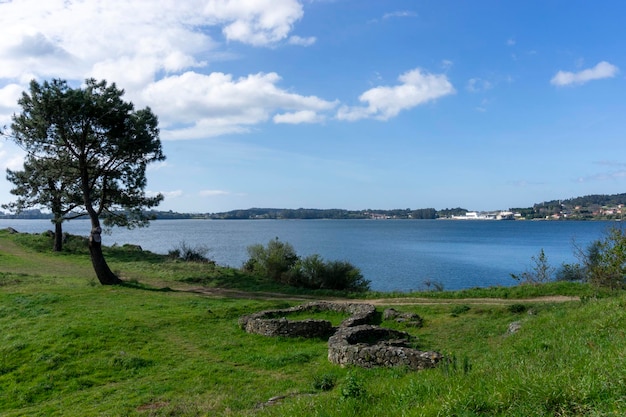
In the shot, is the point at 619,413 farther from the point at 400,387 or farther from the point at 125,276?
the point at 125,276

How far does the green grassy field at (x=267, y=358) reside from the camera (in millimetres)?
5586

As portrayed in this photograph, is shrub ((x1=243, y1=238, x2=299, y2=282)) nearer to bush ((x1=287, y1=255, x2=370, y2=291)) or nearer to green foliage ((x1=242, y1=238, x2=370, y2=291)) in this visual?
green foliage ((x1=242, y1=238, x2=370, y2=291))

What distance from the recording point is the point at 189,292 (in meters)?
26.1

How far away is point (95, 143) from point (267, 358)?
68.5ft

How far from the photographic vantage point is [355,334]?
48.5 ft

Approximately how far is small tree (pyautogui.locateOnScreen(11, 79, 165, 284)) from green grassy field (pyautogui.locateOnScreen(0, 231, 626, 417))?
531cm

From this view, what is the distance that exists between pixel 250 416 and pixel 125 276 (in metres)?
25.9

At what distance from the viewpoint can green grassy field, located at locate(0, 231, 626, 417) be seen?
220 inches

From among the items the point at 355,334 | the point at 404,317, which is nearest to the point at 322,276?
the point at 404,317

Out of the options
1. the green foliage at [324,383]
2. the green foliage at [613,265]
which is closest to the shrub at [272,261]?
the green foliage at [613,265]

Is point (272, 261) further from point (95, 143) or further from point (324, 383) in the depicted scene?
point (324, 383)

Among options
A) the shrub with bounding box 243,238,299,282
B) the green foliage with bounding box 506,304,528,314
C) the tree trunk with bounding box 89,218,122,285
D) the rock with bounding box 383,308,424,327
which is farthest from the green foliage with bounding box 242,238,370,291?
the green foliage with bounding box 506,304,528,314

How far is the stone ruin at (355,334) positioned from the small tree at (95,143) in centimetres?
1401

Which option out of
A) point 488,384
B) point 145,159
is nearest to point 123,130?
point 145,159
